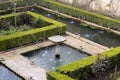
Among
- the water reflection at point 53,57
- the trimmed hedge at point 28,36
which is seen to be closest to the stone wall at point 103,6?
the trimmed hedge at point 28,36

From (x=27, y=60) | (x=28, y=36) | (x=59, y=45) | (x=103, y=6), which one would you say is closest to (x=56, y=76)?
(x=27, y=60)

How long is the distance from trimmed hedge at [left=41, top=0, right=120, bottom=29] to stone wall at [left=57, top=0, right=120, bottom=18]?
2.47 feet

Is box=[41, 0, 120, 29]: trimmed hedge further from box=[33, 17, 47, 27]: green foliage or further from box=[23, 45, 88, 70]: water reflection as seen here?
Result: box=[23, 45, 88, 70]: water reflection

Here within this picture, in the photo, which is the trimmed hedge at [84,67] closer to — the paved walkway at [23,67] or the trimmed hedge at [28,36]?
the paved walkway at [23,67]

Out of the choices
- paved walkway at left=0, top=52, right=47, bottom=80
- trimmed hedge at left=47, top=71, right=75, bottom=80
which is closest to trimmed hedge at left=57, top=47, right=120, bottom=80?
trimmed hedge at left=47, top=71, right=75, bottom=80

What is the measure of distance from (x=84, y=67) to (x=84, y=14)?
9.19 metres

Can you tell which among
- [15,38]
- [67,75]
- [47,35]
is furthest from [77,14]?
[67,75]

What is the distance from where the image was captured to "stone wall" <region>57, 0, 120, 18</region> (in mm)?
20172

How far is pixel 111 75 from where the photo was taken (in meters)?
13.0

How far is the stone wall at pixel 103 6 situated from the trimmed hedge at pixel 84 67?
6.93 metres

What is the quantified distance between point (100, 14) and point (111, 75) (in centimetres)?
870

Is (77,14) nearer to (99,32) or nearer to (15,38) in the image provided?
(99,32)

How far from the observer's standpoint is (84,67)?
1233 centimetres

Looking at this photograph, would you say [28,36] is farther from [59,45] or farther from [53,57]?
[53,57]
